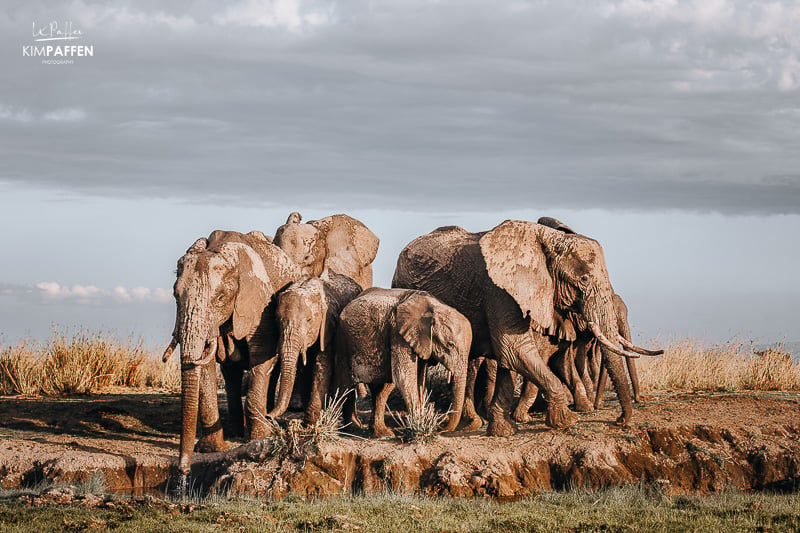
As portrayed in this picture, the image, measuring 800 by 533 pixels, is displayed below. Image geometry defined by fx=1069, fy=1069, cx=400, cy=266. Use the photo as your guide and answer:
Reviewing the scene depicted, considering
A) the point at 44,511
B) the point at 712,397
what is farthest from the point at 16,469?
the point at 712,397

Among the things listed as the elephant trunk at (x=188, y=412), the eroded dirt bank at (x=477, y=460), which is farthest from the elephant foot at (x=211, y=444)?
the elephant trunk at (x=188, y=412)

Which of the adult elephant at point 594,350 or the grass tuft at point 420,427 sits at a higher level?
the adult elephant at point 594,350

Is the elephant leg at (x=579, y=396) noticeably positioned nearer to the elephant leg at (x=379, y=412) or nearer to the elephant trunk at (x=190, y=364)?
the elephant leg at (x=379, y=412)

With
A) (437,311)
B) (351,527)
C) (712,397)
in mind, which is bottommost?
(351,527)

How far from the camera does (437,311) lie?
14602 mm

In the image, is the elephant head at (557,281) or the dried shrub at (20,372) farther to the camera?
the dried shrub at (20,372)

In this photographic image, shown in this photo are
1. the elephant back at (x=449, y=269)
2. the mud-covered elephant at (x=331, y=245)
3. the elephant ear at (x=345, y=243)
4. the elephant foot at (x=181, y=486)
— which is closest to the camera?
the elephant foot at (x=181, y=486)

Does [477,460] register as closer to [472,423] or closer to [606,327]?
[472,423]

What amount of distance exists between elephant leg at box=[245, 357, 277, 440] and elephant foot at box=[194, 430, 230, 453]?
1.41ft

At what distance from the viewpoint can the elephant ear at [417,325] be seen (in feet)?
47.7

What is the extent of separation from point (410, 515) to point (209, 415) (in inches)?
182

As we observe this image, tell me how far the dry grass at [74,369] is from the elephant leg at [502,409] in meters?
8.16

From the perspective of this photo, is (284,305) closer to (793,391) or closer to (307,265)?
(307,265)

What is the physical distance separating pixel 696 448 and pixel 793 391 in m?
8.95
